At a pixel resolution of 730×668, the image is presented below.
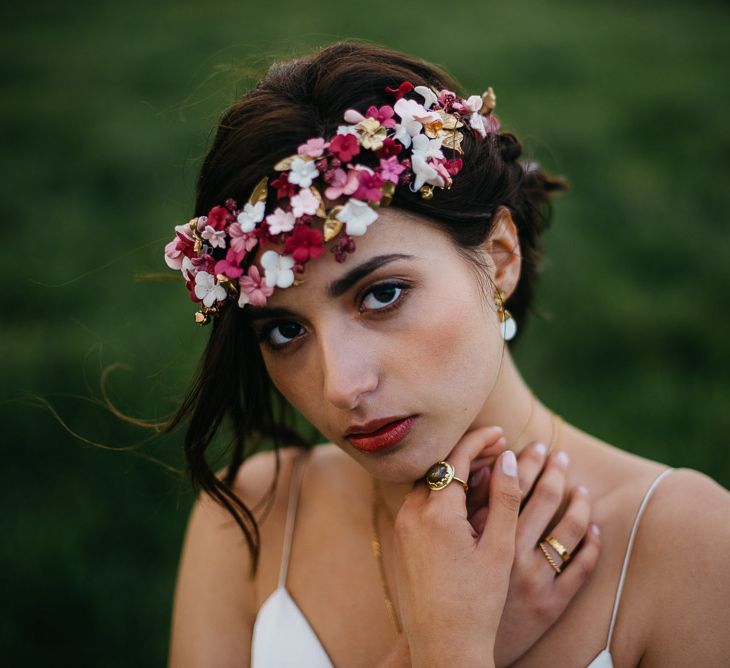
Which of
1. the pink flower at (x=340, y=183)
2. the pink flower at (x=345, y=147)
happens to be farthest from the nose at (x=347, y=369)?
the pink flower at (x=345, y=147)

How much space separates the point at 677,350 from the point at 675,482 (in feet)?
10.5

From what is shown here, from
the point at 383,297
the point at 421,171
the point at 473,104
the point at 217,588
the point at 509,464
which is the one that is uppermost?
the point at 473,104

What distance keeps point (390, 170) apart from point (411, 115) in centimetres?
23

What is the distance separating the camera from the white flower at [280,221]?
2307mm

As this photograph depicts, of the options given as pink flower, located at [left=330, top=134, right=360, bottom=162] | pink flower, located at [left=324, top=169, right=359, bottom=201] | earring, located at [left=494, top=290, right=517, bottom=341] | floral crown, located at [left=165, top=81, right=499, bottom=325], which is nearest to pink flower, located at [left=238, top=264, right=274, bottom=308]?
floral crown, located at [left=165, top=81, right=499, bottom=325]

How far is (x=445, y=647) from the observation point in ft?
7.50

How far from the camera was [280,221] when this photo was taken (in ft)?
7.61

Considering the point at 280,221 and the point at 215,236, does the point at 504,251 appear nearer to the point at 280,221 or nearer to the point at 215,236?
the point at 280,221

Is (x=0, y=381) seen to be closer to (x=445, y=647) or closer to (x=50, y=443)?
(x=50, y=443)

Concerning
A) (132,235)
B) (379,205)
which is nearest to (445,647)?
(379,205)

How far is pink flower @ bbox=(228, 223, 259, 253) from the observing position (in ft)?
7.85

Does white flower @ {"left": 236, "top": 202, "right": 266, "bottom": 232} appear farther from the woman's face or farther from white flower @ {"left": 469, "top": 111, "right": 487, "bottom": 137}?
white flower @ {"left": 469, "top": 111, "right": 487, "bottom": 137}

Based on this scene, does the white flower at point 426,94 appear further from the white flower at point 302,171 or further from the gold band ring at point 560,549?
the gold band ring at point 560,549

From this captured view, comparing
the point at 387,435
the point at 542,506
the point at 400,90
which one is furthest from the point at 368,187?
the point at 542,506
